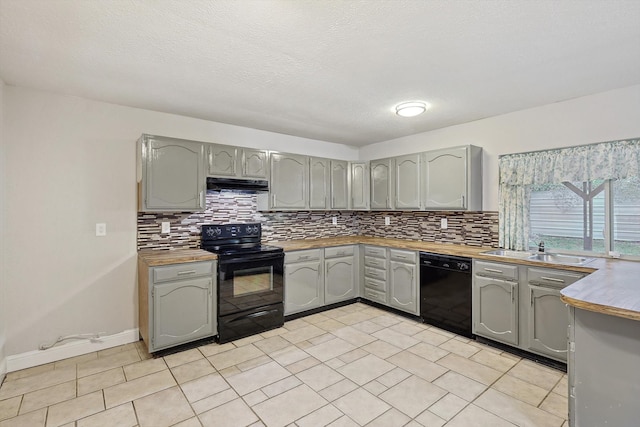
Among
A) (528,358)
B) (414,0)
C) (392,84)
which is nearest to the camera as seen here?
(414,0)

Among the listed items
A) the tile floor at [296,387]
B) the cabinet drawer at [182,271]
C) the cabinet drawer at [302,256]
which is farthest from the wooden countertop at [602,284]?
the cabinet drawer at [182,271]

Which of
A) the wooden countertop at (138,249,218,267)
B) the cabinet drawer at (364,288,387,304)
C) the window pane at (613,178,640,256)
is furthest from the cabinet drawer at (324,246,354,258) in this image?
the window pane at (613,178,640,256)

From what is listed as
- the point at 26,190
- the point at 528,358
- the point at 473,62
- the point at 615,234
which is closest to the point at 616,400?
the point at 528,358

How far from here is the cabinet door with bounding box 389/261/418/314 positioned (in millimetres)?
3719

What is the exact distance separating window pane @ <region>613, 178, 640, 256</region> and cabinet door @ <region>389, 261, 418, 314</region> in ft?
5.99

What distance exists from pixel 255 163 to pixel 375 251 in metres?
1.89

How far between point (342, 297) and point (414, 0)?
343cm

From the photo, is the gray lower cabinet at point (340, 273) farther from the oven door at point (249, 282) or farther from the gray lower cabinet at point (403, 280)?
the oven door at point (249, 282)

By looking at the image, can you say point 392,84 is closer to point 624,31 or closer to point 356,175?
point 624,31

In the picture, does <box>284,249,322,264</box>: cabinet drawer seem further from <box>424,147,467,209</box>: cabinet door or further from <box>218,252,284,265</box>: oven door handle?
<box>424,147,467,209</box>: cabinet door

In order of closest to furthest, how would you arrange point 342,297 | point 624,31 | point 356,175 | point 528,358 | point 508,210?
point 624,31, point 528,358, point 508,210, point 342,297, point 356,175

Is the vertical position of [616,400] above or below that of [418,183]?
below

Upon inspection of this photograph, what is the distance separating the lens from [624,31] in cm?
183

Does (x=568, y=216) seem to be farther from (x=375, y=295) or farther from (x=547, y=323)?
(x=375, y=295)
